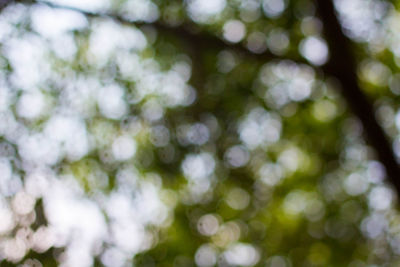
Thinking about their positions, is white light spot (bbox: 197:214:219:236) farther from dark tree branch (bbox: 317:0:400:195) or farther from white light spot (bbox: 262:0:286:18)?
white light spot (bbox: 262:0:286:18)

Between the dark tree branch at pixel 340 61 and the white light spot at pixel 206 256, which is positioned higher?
the dark tree branch at pixel 340 61

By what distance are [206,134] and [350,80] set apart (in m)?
2.25

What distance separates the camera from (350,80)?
496 cm

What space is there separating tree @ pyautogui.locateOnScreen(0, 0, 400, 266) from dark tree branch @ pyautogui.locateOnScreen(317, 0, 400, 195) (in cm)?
1

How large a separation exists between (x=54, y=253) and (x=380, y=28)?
563 centimetres

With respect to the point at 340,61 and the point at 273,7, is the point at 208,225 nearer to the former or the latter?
the point at 340,61

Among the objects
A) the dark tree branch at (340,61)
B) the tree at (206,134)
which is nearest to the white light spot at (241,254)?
the tree at (206,134)

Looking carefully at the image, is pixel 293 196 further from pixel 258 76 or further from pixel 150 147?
pixel 150 147

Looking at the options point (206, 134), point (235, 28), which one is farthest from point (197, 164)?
point (235, 28)

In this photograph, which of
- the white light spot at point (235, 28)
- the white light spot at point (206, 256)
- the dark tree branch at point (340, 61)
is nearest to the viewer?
the dark tree branch at point (340, 61)

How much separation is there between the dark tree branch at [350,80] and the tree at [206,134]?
1cm

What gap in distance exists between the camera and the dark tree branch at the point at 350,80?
16.0ft

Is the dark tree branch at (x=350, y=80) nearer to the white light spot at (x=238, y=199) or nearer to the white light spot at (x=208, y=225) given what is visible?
the white light spot at (x=238, y=199)

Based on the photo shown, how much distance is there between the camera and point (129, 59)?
615 centimetres
